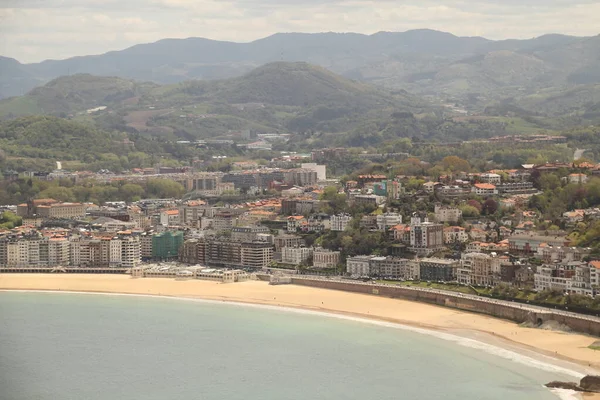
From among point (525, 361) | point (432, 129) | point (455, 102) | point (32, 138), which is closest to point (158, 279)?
point (525, 361)

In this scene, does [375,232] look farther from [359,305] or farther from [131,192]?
[131,192]

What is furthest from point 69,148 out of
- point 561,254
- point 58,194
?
point 561,254

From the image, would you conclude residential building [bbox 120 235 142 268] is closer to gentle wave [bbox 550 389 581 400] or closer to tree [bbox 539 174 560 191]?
tree [bbox 539 174 560 191]

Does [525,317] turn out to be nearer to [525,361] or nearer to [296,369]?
[525,361]

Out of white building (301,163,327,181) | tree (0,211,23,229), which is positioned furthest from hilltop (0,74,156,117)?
tree (0,211,23,229)

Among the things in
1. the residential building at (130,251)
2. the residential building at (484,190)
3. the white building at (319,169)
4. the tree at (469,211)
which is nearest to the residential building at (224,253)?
the residential building at (130,251)

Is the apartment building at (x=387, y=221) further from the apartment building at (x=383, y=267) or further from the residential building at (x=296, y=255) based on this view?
the apartment building at (x=383, y=267)
